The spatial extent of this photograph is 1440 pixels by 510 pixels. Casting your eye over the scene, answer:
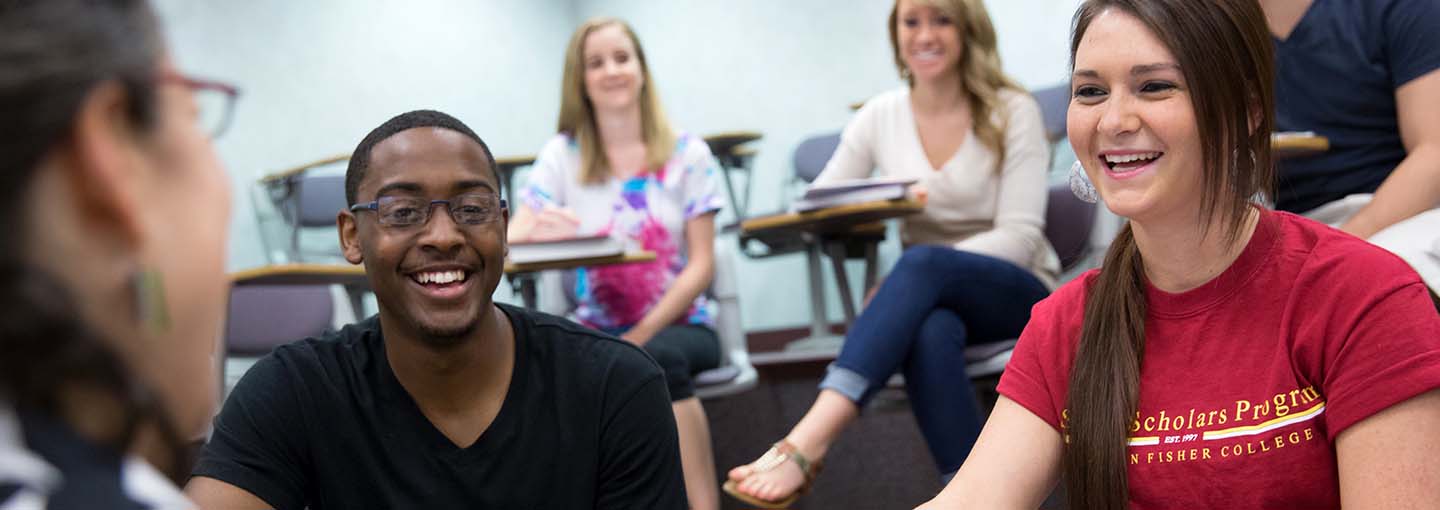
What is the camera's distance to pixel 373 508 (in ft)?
5.35

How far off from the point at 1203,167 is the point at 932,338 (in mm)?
1009

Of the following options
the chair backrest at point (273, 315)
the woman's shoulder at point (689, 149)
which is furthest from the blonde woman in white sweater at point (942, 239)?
the chair backrest at point (273, 315)

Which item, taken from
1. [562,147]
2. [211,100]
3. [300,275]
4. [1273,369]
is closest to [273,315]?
[300,275]

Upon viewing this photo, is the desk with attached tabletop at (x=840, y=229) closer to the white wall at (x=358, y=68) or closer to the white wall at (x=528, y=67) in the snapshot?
the white wall at (x=528, y=67)

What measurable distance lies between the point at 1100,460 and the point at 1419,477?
29 cm

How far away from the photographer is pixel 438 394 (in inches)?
66.2

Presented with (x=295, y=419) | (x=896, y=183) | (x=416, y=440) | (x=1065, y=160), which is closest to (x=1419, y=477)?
(x=416, y=440)

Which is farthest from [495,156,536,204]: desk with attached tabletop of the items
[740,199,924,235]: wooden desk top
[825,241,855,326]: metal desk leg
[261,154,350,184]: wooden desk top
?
[825,241,855,326]: metal desk leg

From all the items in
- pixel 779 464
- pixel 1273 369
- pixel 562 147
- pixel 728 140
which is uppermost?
pixel 562 147

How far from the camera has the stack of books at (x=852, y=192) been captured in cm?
269

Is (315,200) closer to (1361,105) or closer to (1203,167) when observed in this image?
(1361,105)

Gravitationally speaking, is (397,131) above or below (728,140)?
above

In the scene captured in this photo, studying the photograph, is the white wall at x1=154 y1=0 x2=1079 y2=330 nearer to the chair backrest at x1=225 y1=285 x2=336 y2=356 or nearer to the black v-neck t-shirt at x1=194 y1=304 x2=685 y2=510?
the chair backrest at x1=225 y1=285 x2=336 y2=356

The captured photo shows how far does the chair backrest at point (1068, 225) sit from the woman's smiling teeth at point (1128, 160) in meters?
1.44
